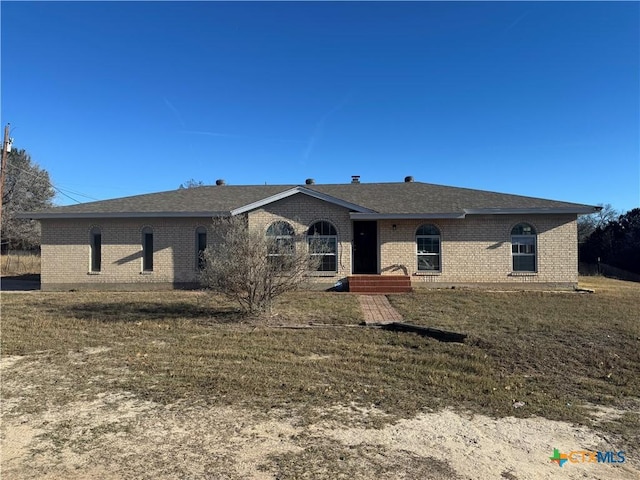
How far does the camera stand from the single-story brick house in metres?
16.4

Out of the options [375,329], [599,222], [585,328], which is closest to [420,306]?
[375,329]

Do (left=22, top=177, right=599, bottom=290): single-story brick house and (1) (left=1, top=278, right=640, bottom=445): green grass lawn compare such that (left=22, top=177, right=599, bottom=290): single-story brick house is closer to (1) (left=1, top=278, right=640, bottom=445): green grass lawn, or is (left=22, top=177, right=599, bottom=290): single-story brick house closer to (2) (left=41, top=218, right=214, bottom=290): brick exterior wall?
(2) (left=41, top=218, right=214, bottom=290): brick exterior wall

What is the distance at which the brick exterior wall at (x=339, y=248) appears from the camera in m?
16.4

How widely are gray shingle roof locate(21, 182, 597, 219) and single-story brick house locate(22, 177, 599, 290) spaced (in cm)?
5

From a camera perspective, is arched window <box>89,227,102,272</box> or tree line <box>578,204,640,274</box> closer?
arched window <box>89,227,102,272</box>

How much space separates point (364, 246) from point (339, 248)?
6.16ft

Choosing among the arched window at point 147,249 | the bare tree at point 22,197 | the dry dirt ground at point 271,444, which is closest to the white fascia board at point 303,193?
the arched window at point 147,249

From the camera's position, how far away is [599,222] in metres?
59.8

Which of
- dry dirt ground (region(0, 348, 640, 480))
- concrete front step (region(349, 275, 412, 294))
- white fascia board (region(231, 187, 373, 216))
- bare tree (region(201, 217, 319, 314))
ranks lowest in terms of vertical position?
dry dirt ground (region(0, 348, 640, 480))

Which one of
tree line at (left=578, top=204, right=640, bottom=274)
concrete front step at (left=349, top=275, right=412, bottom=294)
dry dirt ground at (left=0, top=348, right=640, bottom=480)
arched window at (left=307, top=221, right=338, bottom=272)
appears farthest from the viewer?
tree line at (left=578, top=204, right=640, bottom=274)

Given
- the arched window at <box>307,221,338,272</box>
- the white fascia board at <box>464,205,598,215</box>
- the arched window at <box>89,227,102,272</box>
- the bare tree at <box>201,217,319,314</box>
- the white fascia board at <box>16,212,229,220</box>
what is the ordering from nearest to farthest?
the bare tree at <box>201,217,319,314</box>, the white fascia board at <box>464,205,598,215</box>, the arched window at <box>307,221,338,272</box>, the white fascia board at <box>16,212,229,220</box>, the arched window at <box>89,227,102,272</box>

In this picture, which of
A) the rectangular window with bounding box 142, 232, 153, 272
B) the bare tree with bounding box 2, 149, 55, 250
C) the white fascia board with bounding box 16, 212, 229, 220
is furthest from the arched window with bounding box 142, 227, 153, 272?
the bare tree with bounding box 2, 149, 55, 250

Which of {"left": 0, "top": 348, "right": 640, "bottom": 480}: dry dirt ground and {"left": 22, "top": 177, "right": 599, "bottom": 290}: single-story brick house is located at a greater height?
{"left": 22, "top": 177, "right": 599, "bottom": 290}: single-story brick house

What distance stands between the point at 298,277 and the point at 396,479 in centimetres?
706
